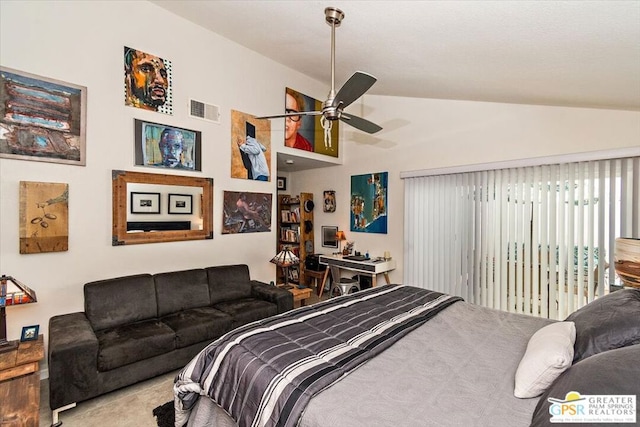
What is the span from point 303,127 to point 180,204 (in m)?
2.21

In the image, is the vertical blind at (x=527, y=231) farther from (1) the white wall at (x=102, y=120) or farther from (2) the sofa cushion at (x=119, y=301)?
(2) the sofa cushion at (x=119, y=301)

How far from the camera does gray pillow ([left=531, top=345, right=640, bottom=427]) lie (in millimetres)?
813

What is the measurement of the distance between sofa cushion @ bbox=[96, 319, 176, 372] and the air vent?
2.27 m

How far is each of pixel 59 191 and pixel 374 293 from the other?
287cm

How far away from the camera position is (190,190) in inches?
133

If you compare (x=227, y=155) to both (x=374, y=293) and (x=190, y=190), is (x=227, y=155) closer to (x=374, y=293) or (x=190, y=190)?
(x=190, y=190)

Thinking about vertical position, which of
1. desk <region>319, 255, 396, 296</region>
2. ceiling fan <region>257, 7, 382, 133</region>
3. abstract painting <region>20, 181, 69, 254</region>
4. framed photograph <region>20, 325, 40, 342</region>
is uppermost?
ceiling fan <region>257, 7, 382, 133</region>

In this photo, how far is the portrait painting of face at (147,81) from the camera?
293cm

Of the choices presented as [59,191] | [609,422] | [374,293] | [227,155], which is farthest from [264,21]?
[609,422]

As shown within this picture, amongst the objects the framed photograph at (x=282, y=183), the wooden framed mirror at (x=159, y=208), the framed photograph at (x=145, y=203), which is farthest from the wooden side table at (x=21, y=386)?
the framed photograph at (x=282, y=183)

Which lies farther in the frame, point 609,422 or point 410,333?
point 410,333

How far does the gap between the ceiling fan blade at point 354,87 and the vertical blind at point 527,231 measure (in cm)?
225

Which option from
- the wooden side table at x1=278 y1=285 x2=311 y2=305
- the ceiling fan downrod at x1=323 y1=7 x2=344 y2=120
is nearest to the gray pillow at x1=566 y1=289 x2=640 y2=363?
the ceiling fan downrod at x1=323 y1=7 x2=344 y2=120

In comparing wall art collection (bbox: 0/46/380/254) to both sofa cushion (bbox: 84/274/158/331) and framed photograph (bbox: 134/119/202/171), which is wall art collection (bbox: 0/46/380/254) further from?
sofa cushion (bbox: 84/274/158/331)
